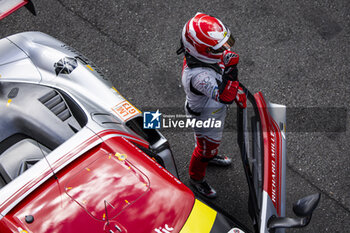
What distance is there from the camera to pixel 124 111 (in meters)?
3.18

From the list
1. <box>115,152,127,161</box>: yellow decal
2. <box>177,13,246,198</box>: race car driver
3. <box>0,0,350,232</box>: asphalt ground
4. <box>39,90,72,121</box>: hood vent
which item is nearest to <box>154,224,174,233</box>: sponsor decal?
<box>115,152,127,161</box>: yellow decal

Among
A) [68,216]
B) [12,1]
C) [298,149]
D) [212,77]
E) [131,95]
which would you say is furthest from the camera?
[131,95]

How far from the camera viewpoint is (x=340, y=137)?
13.4ft

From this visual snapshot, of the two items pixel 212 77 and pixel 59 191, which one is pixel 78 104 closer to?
pixel 59 191

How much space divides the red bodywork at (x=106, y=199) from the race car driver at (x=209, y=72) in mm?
723

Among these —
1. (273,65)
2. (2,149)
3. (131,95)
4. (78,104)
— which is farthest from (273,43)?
(2,149)

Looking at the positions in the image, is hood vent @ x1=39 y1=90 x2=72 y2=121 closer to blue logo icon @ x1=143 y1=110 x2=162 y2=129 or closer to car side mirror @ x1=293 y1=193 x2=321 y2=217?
blue logo icon @ x1=143 y1=110 x2=162 y2=129

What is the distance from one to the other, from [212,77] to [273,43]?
197cm

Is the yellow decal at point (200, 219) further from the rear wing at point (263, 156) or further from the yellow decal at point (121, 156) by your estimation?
the yellow decal at point (121, 156)

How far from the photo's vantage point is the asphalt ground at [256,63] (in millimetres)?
3889

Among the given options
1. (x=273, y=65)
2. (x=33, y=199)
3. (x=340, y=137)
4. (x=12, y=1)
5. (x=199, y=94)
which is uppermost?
(x=12, y=1)

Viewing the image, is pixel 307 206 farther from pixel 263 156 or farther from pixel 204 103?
pixel 204 103

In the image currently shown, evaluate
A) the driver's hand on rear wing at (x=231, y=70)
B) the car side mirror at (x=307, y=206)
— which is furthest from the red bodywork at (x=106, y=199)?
the driver's hand on rear wing at (x=231, y=70)

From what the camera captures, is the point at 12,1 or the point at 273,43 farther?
the point at 273,43
